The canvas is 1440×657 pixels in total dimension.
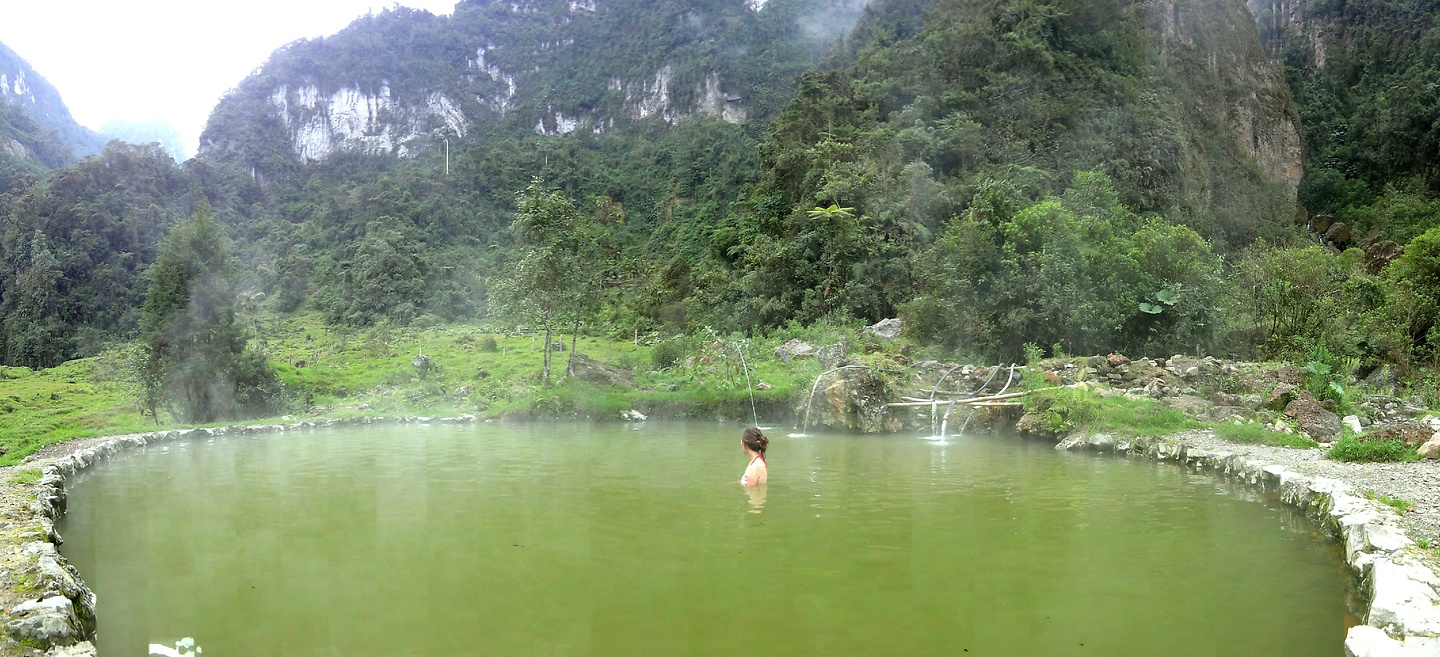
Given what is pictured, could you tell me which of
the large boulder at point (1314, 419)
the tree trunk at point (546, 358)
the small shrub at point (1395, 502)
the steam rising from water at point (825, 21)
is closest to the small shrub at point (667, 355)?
the tree trunk at point (546, 358)

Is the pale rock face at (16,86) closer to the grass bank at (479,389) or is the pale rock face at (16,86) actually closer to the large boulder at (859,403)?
the grass bank at (479,389)

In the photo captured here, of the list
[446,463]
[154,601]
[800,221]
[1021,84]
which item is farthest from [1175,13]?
[154,601]

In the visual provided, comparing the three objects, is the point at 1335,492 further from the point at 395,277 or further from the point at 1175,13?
the point at 395,277

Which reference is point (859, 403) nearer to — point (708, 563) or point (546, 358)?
point (546, 358)

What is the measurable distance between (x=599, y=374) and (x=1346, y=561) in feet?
54.9

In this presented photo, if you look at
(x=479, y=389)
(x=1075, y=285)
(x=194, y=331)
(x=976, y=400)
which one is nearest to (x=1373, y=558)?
(x=976, y=400)

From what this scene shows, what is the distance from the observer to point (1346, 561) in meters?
5.57

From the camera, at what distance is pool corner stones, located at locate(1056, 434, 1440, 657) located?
12.1 feet

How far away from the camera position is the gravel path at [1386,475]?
5590 millimetres

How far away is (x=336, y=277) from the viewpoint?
5641 centimetres

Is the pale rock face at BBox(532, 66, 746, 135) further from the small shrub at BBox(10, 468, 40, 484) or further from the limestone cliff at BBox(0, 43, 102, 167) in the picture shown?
the small shrub at BBox(10, 468, 40, 484)

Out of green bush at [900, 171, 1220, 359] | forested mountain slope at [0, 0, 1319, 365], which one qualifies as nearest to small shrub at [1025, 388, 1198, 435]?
green bush at [900, 171, 1220, 359]

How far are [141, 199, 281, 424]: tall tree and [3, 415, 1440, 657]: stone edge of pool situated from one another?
31.1ft

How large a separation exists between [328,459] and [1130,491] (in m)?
11.0
